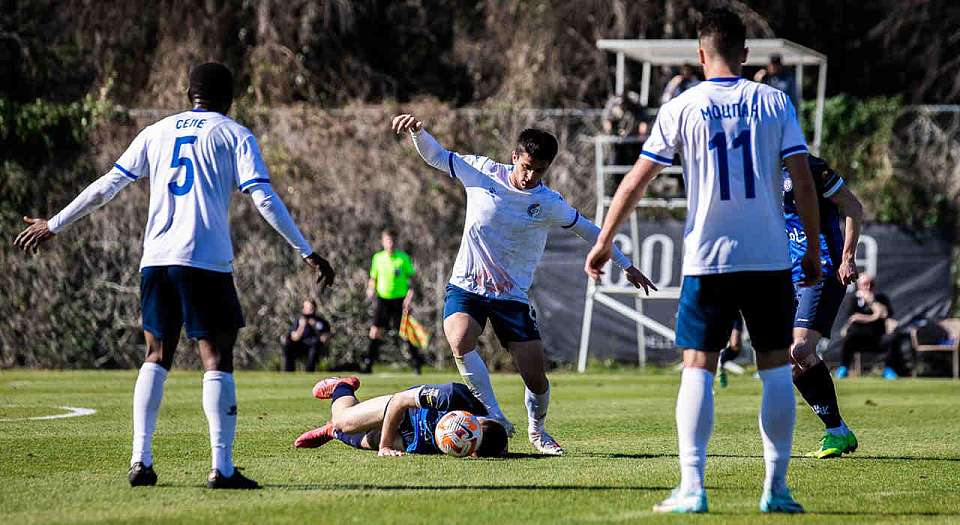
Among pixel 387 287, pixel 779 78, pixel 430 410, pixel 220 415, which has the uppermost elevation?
pixel 779 78

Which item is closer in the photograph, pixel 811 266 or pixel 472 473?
pixel 811 266

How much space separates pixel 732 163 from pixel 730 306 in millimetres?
627

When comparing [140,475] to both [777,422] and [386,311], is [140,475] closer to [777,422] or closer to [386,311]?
[777,422]

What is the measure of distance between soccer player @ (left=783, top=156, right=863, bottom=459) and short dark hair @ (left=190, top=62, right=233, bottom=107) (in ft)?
11.9

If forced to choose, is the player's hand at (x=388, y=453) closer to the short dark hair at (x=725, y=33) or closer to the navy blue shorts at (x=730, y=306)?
the navy blue shorts at (x=730, y=306)

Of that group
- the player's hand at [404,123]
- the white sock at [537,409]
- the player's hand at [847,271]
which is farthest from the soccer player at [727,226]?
the white sock at [537,409]

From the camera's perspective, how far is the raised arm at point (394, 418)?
8.43m

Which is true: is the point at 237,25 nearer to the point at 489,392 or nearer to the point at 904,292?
the point at 904,292

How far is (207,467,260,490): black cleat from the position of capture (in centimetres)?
686

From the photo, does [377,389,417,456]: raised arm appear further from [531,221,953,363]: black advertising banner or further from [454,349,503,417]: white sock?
[531,221,953,363]: black advertising banner

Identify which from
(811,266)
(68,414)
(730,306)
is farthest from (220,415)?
(68,414)

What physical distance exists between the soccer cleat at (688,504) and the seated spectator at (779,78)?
12.8m

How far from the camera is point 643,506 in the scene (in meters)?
6.44

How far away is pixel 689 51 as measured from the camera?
21281 millimetres
